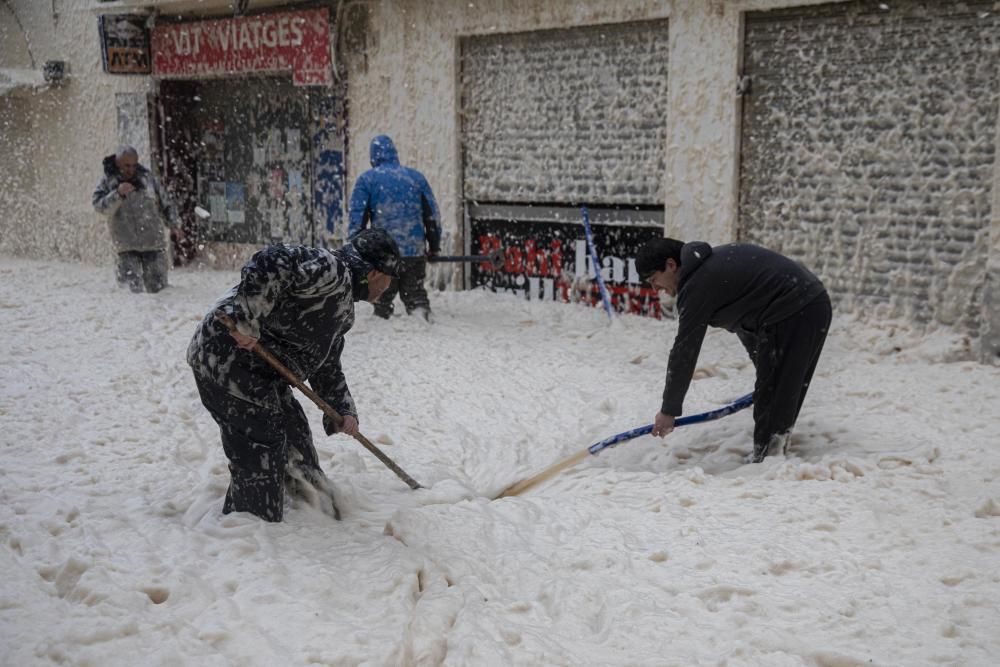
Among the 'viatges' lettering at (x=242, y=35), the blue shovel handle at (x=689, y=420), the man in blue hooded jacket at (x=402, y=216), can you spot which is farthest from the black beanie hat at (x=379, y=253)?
the 'viatges' lettering at (x=242, y=35)

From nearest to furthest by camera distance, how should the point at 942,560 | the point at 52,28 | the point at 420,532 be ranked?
1. the point at 942,560
2. the point at 420,532
3. the point at 52,28

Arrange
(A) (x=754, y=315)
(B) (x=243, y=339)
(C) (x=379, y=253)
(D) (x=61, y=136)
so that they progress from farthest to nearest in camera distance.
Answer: (D) (x=61, y=136) < (A) (x=754, y=315) < (C) (x=379, y=253) < (B) (x=243, y=339)

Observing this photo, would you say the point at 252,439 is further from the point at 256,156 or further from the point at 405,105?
the point at 256,156

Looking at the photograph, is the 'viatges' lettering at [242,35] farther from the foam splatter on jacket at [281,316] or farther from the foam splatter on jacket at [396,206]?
the foam splatter on jacket at [281,316]

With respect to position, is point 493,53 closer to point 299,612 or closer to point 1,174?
point 299,612

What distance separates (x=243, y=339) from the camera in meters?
3.62

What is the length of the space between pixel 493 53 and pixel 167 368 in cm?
467

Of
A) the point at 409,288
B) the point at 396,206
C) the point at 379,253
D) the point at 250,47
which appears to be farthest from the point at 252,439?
the point at 250,47

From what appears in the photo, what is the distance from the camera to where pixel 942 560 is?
11.6 feet

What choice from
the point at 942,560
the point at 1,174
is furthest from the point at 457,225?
the point at 1,174

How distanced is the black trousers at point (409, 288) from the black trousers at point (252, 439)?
14.0 feet

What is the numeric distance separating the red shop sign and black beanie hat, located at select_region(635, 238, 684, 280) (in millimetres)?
7009

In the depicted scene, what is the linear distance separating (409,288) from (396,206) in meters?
0.71

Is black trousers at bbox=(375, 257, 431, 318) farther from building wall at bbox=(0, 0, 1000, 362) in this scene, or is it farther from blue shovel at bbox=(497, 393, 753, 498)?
blue shovel at bbox=(497, 393, 753, 498)
